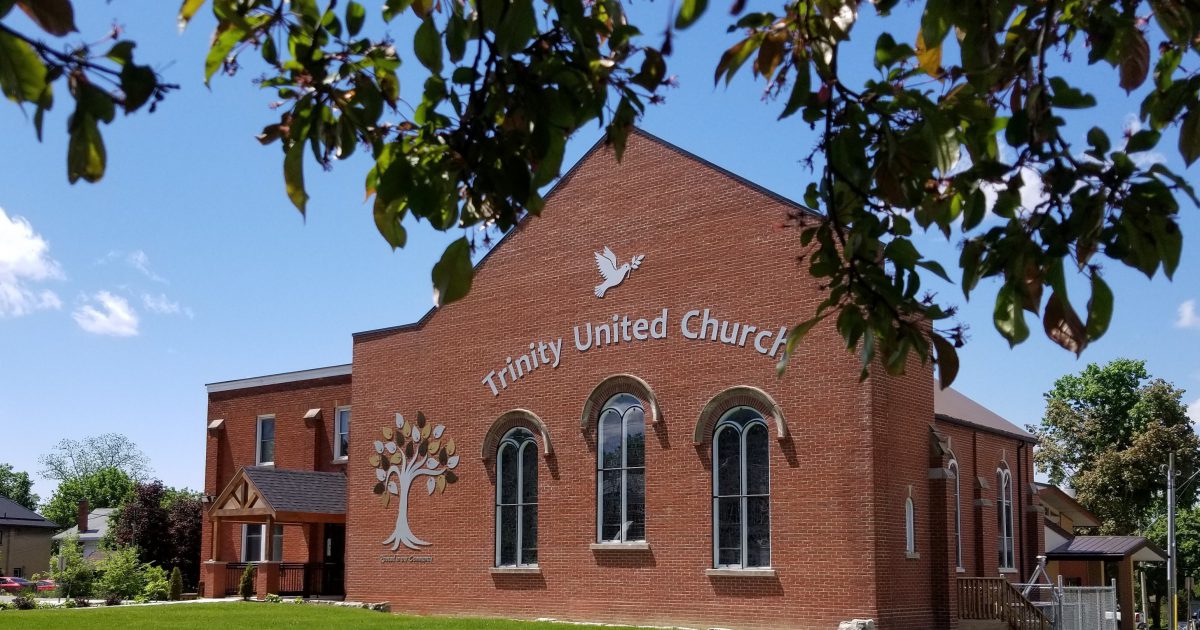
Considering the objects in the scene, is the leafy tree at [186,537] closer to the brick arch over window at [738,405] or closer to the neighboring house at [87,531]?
the brick arch over window at [738,405]

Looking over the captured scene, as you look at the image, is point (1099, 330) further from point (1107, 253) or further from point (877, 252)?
point (877, 252)

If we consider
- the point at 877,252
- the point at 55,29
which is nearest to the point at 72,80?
the point at 55,29

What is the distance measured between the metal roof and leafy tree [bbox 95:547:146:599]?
27404mm

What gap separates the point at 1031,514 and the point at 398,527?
54.4ft

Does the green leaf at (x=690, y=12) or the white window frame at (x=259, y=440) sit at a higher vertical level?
the white window frame at (x=259, y=440)

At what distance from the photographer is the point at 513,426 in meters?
29.2

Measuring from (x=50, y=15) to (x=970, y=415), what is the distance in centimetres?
3260

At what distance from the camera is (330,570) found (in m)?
36.8

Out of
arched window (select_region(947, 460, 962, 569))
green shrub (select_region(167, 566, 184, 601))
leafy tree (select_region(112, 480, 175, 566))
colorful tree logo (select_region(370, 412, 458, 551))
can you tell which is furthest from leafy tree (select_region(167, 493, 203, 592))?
arched window (select_region(947, 460, 962, 569))

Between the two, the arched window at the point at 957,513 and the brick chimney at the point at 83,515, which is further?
the brick chimney at the point at 83,515

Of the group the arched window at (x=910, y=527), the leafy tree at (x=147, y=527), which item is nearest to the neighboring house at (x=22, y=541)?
the leafy tree at (x=147, y=527)

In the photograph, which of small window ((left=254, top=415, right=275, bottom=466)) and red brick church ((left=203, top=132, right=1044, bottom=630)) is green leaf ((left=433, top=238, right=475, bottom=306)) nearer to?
red brick church ((left=203, top=132, right=1044, bottom=630))

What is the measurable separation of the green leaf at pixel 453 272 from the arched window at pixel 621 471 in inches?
917

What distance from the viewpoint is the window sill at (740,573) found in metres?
24.3
